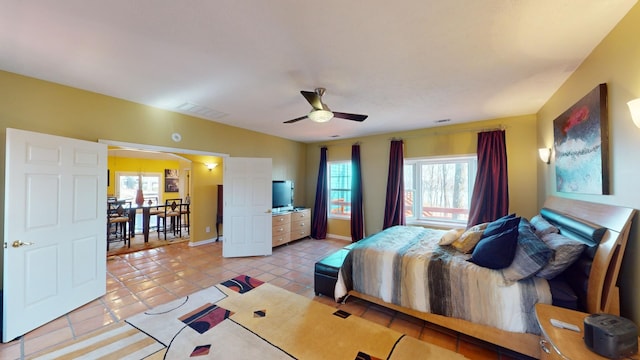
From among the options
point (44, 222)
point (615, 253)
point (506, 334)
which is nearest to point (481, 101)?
point (615, 253)

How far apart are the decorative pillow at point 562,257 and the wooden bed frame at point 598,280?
127 millimetres

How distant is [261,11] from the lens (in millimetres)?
1580

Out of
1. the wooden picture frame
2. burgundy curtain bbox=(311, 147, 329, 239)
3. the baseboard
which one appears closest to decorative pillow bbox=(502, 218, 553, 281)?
burgundy curtain bbox=(311, 147, 329, 239)

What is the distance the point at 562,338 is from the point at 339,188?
4.98 metres

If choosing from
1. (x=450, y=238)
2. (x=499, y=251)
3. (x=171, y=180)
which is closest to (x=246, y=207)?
(x=450, y=238)

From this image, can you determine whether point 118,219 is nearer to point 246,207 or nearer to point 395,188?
point 246,207

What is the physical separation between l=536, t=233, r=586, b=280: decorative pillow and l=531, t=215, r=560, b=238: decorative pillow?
482mm

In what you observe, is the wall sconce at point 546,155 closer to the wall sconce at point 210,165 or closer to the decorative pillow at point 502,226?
the decorative pillow at point 502,226

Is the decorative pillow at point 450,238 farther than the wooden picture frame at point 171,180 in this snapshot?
No

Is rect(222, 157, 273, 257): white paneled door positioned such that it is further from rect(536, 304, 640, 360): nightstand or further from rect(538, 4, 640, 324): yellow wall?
rect(538, 4, 640, 324): yellow wall

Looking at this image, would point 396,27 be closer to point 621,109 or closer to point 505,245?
point 621,109

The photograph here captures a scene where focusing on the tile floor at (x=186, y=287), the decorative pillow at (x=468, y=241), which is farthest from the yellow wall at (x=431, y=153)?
the decorative pillow at (x=468, y=241)

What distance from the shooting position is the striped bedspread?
75.3 inches

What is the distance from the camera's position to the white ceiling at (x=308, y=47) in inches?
61.8
